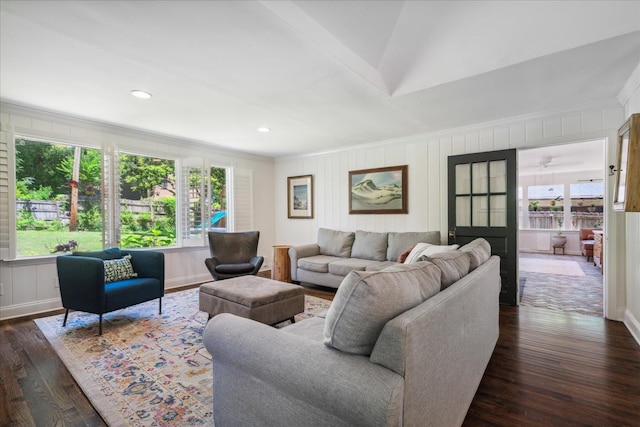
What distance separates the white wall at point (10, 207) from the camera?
11.1 ft

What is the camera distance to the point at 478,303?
1.82 m

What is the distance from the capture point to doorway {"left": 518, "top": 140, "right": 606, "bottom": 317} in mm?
6301

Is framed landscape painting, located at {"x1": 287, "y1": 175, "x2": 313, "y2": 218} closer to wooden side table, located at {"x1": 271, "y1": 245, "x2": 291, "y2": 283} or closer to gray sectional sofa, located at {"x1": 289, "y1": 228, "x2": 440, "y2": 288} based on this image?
gray sectional sofa, located at {"x1": 289, "y1": 228, "x2": 440, "y2": 288}

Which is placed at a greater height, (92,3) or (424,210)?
(92,3)

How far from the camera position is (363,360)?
3.50 feet

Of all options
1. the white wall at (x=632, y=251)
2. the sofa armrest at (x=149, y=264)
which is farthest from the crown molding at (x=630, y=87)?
the sofa armrest at (x=149, y=264)

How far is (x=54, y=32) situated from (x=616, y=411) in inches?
169

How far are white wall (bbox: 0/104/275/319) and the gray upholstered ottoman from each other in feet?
7.23

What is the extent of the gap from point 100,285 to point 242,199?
315cm

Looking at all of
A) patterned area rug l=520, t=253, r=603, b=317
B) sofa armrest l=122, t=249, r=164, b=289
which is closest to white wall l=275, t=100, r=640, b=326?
patterned area rug l=520, t=253, r=603, b=317

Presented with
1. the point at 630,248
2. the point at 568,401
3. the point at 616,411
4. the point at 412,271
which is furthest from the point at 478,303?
the point at 630,248

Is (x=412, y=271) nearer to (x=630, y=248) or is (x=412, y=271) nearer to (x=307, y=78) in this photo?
(x=307, y=78)

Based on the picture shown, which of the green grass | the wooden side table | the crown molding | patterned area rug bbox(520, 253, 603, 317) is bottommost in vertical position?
patterned area rug bbox(520, 253, 603, 317)

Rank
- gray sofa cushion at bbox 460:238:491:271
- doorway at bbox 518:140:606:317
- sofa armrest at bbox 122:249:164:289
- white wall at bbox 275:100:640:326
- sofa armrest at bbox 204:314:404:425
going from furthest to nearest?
doorway at bbox 518:140:606:317 → sofa armrest at bbox 122:249:164:289 → white wall at bbox 275:100:640:326 → gray sofa cushion at bbox 460:238:491:271 → sofa armrest at bbox 204:314:404:425
